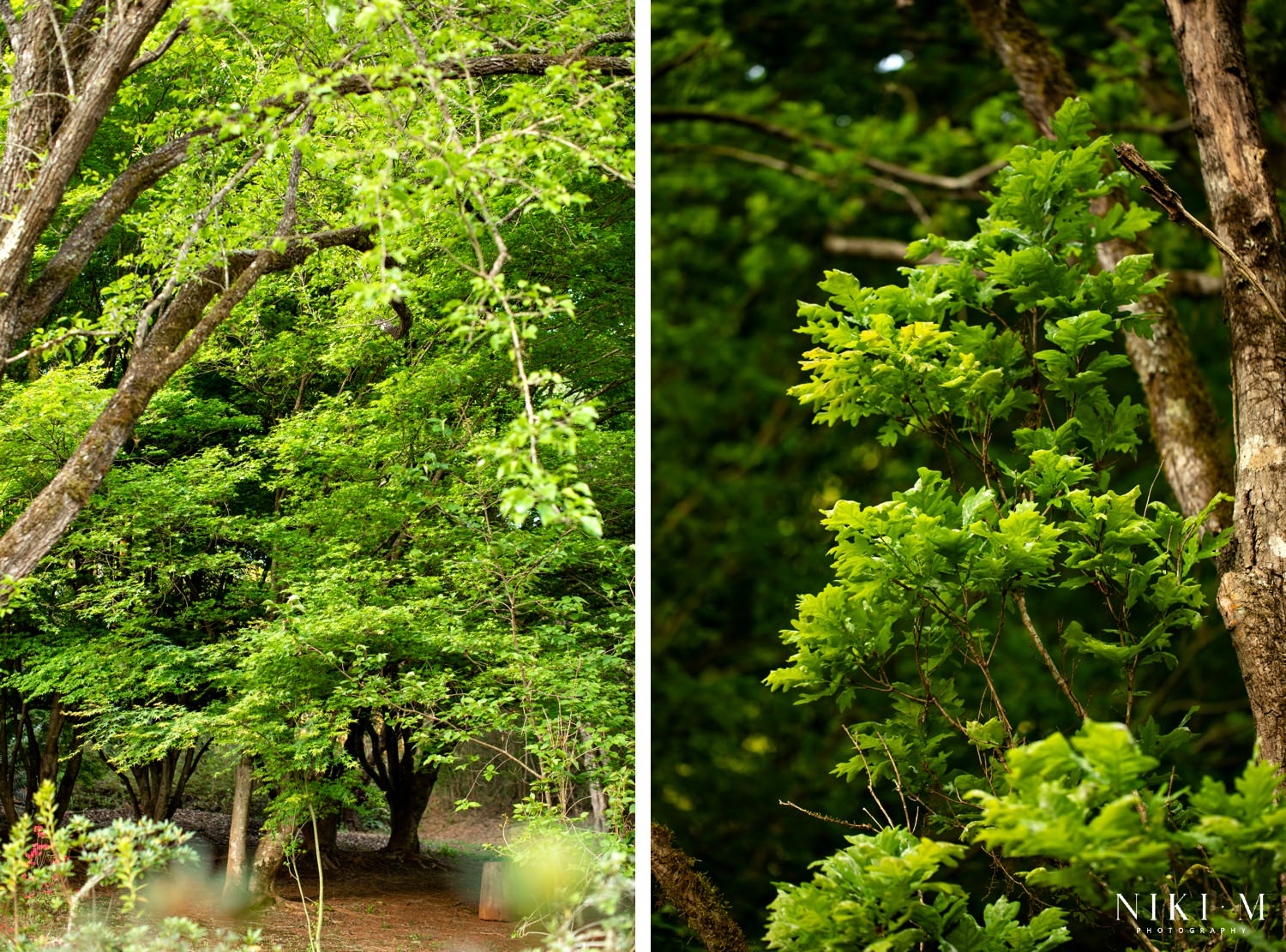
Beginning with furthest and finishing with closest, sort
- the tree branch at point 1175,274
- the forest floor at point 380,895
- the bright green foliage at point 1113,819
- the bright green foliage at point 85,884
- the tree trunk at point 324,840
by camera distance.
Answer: the tree branch at point 1175,274 → the tree trunk at point 324,840 → the forest floor at point 380,895 → the bright green foliage at point 85,884 → the bright green foliage at point 1113,819

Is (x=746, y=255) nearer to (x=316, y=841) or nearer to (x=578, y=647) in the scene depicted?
(x=578, y=647)

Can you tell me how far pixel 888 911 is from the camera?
89cm

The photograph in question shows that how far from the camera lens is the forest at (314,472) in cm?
167

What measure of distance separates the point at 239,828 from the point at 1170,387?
181cm

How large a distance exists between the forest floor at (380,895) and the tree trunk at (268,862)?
2 centimetres

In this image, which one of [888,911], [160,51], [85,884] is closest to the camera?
[888,911]

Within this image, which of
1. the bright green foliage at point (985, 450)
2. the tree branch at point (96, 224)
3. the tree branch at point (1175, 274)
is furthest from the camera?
the tree branch at point (96, 224)

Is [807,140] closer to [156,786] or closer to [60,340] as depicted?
[60,340]

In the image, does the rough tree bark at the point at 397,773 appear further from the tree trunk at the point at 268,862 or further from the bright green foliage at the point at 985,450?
the bright green foliage at the point at 985,450

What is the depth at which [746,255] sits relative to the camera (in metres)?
2.15

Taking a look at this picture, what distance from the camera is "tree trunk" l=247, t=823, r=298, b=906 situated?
1.66m

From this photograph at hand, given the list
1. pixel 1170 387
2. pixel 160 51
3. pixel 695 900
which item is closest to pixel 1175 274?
pixel 1170 387

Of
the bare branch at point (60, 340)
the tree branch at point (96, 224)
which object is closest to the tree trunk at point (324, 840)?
the bare branch at point (60, 340)

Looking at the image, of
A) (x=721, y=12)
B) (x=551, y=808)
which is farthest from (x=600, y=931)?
(x=721, y=12)
